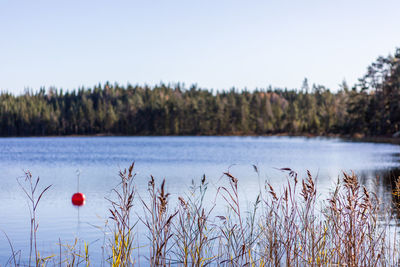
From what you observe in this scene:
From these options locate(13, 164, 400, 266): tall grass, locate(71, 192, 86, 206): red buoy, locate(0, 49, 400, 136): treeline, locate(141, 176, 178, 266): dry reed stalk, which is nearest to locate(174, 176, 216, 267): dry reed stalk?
locate(13, 164, 400, 266): tall grass

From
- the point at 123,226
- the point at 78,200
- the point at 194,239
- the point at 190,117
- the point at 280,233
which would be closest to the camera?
the point at 123,226

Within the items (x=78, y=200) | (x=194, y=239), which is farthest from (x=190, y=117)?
(x=194, y=239)

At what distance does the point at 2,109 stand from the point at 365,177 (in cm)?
14447

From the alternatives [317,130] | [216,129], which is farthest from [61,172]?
[216,129]

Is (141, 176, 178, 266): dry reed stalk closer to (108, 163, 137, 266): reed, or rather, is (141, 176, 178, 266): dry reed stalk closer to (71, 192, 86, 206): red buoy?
(108, 163, 137, 266): reed

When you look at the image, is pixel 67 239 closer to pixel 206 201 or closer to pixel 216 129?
pixel 206 201

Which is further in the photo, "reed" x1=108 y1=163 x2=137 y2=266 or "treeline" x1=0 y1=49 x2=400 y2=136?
"treeline" x1=0 y1=49 x2=400 y2=136

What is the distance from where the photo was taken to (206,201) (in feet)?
55.3

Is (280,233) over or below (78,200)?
over

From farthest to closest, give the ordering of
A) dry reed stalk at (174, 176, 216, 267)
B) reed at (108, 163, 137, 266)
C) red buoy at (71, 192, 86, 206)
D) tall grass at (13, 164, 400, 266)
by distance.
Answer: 1. red buoy at (71, 192, 86, 206)
2. dry reed stalk at (174, 176, 216, 267)
3. tall grass at (13, 164, 400, 266)
4. reed at (108, 163, 137, 266)

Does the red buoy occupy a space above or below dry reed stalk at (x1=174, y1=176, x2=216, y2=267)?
below

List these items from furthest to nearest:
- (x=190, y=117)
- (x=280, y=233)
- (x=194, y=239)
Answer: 1. (x=190, y=117)
2. (x=194, y=239)
3. (x=280, y=233)

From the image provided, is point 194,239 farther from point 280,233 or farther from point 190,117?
point 190,117

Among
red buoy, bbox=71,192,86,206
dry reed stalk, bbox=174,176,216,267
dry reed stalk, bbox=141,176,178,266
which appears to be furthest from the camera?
red buoy, bbox=71,192,86,206
